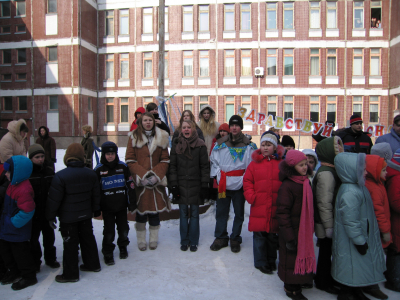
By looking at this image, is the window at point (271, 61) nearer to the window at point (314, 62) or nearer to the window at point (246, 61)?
the window at point (246, 61)

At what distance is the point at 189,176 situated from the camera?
14.4 feet

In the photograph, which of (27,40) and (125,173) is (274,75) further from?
(125,173)

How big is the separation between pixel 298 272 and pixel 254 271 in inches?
32.4

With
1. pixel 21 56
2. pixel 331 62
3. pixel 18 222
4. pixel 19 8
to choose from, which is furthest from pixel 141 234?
pixel 19 8

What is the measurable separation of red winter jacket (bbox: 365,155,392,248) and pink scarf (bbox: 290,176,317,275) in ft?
2.11

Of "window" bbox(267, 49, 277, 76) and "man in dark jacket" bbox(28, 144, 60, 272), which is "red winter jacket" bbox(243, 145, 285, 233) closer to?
"man in dark jacket" bbox(28, 144, 60, 272)

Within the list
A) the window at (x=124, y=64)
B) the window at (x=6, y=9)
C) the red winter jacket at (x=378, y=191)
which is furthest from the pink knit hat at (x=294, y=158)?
the window at (x=6, y=9)

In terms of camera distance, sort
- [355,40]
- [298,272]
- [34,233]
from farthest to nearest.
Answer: [355,40]
[34,233]
[298,272]

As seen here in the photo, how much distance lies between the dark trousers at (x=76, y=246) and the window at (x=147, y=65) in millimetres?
22220

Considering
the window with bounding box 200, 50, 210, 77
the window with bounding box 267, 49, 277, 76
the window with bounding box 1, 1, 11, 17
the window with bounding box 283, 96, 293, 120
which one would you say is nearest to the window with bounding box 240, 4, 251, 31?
the window with bounding box 267, 49, 277, 76

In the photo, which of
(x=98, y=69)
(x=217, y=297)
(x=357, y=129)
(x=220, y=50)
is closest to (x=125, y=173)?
(x=217, y=297)

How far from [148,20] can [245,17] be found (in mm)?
7749

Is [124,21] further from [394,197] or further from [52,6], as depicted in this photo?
[394,197]

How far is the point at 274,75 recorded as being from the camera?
23.3 metres
